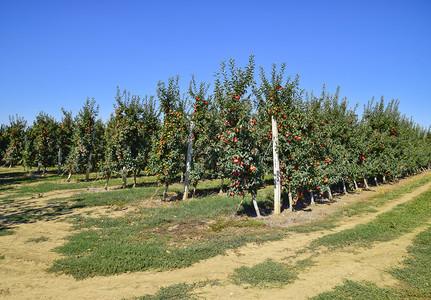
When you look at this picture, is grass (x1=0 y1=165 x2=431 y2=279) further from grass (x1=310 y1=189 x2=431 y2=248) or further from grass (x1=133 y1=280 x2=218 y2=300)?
grass (x1=310 y1=189 x2=431 y2=248)

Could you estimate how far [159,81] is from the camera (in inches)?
651

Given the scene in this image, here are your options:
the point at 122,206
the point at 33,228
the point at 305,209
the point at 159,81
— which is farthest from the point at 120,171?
the point at 305,209

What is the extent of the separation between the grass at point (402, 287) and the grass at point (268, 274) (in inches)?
43.5

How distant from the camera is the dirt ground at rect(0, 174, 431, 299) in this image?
18.9 ft

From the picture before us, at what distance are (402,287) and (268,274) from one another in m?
3.10

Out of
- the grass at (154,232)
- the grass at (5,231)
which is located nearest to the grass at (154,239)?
the grass at (154,232)

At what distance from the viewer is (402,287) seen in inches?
221

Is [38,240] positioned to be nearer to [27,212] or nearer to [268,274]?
[27,212]

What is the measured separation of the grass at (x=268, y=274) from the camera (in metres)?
6.18

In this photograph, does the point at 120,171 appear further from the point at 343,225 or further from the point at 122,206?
the point at 343,225

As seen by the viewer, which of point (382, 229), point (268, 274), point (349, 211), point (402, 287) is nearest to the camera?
point (402, 287)

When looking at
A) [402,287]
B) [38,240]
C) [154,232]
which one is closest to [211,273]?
[154,232]

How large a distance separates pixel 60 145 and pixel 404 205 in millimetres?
33998

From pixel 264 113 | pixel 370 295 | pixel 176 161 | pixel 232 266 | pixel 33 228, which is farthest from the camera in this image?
pixel 176 161
